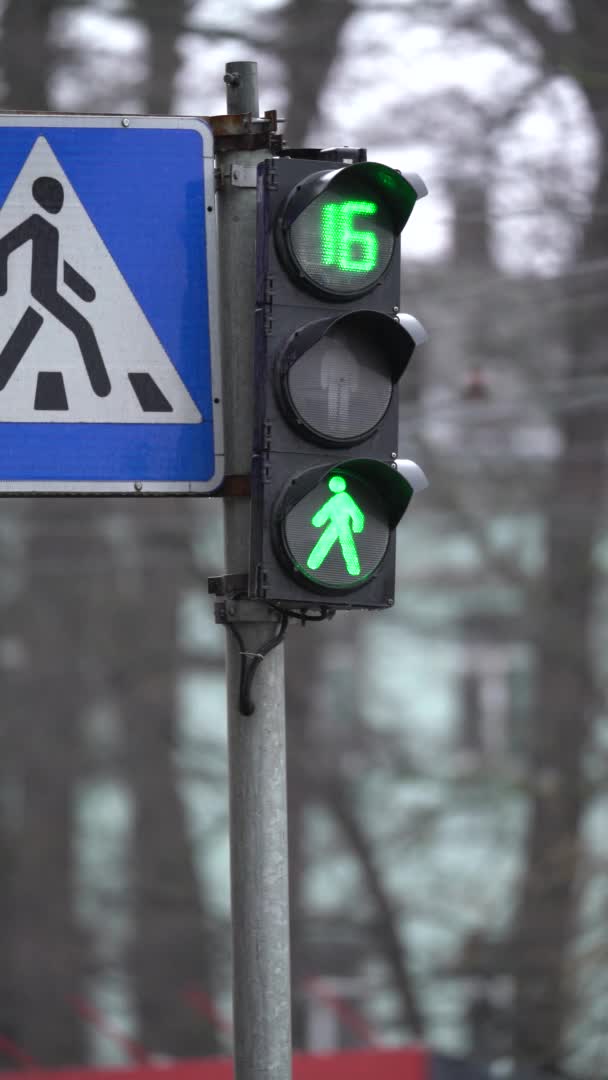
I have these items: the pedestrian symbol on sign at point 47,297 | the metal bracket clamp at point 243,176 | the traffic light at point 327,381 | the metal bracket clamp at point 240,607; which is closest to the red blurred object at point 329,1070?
the metal bracket clamp at point 240,607

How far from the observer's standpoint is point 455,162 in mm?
12664

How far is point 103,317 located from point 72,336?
0.08m

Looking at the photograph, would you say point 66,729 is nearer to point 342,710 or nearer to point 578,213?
point 342,710

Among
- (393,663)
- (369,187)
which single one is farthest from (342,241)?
(393,663)

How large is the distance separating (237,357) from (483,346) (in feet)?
32.7

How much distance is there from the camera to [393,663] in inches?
594

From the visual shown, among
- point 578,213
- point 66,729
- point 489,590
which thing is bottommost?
point 66,729

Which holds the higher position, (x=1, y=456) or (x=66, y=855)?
(x=1, y=456)

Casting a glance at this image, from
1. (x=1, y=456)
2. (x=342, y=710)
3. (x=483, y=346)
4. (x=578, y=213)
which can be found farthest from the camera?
(x=342, y=710)

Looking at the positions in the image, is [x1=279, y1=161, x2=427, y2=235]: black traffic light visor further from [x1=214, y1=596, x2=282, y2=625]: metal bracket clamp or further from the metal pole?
[x1=214, y1=596, x2=282, y2=625]: metal bracket clamp

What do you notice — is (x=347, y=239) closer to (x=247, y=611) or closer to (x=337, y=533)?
(x=337, y=533)

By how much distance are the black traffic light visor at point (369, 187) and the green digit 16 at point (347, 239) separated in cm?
4

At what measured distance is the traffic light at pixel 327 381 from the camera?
320 centimetres

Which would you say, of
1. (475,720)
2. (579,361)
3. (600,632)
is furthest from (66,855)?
(579,361)
